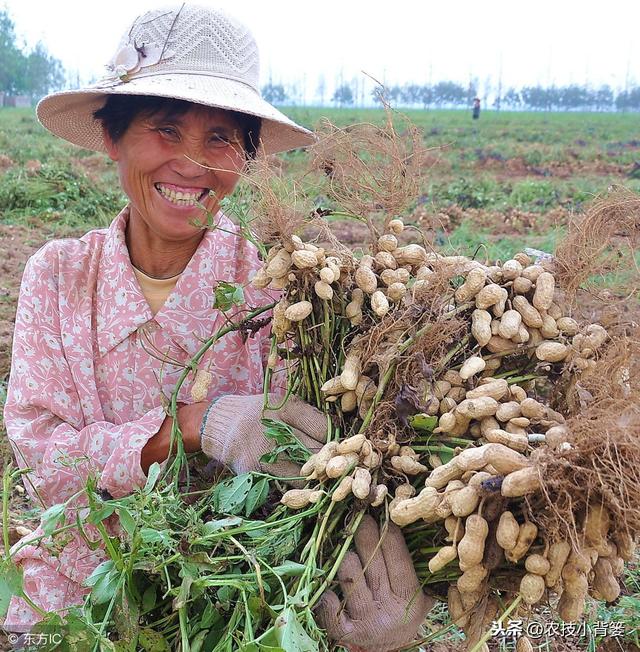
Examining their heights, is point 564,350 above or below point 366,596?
above

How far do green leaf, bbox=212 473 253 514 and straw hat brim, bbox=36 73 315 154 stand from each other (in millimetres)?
566

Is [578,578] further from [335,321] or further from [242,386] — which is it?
[242,386]

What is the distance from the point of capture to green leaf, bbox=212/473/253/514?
1116 millimetres

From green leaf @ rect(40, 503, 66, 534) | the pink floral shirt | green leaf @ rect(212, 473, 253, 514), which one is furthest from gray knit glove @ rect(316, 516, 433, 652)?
the pink floral shirt

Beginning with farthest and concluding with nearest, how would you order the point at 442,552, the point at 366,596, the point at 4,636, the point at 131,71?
1. the point at 4,636
2. the point at 131,71
3. the point at 366,596
4. the point at 442,552

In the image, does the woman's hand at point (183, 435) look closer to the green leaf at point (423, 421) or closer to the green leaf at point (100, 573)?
the green leaf at point (100, 573)

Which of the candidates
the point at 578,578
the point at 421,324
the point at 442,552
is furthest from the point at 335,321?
the point at 578,578

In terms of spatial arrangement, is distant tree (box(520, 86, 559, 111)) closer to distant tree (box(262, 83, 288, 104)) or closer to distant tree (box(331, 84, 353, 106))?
distant tree (box(331, 84, 353, 106))

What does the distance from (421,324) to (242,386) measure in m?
0.67

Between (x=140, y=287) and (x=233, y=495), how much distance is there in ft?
2.39

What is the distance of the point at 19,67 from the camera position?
4212cm

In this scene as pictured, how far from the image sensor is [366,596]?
1.07 meters

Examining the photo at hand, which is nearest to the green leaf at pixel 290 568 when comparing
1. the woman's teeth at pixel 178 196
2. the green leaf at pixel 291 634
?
the green leaf at pixel 291 634

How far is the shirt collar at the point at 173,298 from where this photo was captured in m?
1.64
